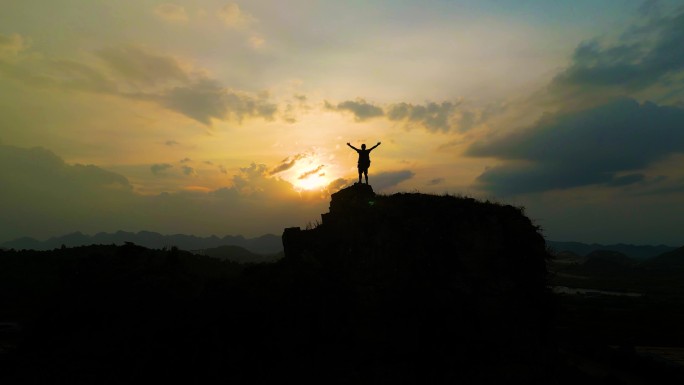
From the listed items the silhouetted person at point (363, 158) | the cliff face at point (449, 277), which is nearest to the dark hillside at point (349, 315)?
the cliff face at point (449, 277)

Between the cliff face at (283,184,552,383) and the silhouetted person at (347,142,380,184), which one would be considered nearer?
the cliff face at (283,184,552,383)

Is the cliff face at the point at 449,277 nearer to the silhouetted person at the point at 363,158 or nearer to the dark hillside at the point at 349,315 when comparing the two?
the dark hillside at the point at 349,315

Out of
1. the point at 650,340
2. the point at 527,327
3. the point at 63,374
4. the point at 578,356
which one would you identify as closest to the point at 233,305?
the point at 63,374

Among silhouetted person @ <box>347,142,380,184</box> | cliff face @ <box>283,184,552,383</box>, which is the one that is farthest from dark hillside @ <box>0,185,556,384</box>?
silhouetted person @ <box>347,142,380,184</box>

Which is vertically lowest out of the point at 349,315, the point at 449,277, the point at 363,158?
the point at 349,315

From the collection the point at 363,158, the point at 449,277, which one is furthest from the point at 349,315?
the point at 363,158

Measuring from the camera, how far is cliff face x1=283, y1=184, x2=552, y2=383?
19.0m

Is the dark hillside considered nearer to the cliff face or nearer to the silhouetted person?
the cliff face

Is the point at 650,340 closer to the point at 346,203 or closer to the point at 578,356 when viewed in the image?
the point at 578,356

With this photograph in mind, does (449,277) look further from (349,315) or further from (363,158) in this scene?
(363,158)

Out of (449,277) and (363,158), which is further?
(363,158)

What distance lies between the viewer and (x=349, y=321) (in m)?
20.4

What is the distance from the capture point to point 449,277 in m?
20.0

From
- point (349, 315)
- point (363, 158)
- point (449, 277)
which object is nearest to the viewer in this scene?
point (449, 277)
